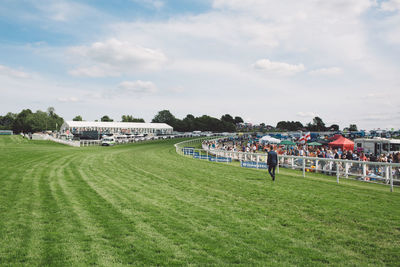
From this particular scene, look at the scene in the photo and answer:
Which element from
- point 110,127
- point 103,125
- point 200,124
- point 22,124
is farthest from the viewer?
point 200,124

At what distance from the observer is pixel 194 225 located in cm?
649

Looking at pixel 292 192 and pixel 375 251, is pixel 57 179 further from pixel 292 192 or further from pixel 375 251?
pixel 375 251

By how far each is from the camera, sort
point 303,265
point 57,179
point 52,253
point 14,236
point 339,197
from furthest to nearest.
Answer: point 57,179 → point 339,197 → point 14,236 → point 52,253 → point 303,265

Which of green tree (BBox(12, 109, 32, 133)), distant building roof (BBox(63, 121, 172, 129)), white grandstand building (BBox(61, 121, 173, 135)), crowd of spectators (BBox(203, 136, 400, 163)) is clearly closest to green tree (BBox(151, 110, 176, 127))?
white grandstand building (BBox(61, 121, 173, 135))

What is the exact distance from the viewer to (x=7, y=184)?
11.1m

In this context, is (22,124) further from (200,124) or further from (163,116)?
(200,124)

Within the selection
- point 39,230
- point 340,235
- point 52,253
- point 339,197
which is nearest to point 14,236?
point 39,230

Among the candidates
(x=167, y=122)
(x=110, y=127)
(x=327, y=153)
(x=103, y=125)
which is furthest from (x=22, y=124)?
(x=327, y=153)

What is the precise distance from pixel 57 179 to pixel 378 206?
12465 millimetres

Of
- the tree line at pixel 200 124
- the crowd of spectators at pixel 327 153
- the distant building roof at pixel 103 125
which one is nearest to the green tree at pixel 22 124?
the distant building roof at pixel 103 125

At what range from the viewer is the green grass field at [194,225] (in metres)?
4.86

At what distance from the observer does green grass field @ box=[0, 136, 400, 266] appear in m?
4.86

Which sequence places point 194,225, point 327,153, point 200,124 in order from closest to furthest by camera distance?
1. point 194,225
2. point 327,153
3. point 200,124

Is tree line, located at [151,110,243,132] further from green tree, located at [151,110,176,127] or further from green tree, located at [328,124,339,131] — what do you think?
green tree, located at [328,124,339,131]
